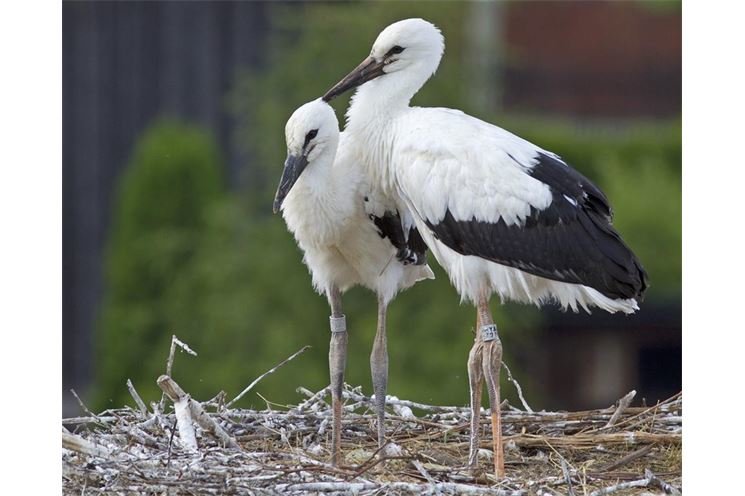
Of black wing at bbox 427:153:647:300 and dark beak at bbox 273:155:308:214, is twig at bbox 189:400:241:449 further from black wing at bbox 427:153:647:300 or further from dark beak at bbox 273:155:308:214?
black wing at bbox 427:153:647:300

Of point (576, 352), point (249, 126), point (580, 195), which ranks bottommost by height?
point (576, 352)

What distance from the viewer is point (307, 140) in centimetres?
646

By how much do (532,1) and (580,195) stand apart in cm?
1356

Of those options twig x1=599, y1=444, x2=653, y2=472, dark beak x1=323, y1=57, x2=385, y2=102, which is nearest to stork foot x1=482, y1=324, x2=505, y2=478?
twig x1=599, y1=444, x2=653, y2=472

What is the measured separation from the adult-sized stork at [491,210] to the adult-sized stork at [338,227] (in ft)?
0.45

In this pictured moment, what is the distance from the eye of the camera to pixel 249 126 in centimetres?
1542

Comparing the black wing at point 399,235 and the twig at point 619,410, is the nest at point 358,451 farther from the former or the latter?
the black wing at point 399,235

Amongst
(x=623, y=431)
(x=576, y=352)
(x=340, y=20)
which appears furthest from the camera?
(x=576, y=352)

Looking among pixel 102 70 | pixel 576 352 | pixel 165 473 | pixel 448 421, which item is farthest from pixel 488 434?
pixel 102 70

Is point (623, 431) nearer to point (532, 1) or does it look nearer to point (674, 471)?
point (674, 471)

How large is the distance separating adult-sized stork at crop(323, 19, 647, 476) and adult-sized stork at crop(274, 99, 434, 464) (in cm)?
14

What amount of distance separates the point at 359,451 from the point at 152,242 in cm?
822

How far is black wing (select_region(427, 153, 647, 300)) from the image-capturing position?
6.54 metres

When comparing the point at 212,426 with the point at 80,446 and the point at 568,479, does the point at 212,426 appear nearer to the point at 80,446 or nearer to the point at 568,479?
the point at 80,446
